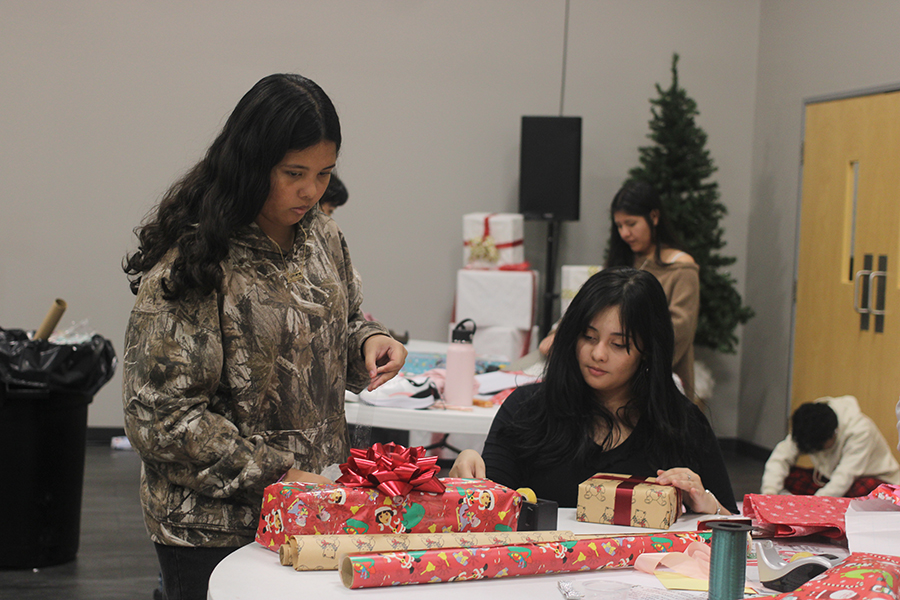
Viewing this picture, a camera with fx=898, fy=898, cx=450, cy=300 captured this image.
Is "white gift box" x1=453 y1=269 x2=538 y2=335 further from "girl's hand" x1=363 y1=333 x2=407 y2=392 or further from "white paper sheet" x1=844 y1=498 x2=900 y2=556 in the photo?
"white paper sheet" x1=844 y1=498 x2=900 y2=556

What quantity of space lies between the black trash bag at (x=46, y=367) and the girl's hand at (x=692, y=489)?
7.97ft

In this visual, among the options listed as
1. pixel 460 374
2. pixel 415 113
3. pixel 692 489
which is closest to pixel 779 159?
pixel 415 113

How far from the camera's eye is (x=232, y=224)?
1490mm

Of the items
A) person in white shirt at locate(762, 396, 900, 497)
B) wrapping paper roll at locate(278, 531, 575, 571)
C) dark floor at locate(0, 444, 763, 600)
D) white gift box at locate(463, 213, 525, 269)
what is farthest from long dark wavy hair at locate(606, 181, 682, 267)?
wrapping paper roll at locate(278, 531, 575, 571)

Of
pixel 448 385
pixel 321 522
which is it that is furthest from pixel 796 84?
pixel 321 522

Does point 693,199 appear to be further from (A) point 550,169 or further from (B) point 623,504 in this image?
(B) point 623,504

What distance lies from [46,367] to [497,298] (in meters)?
2.79

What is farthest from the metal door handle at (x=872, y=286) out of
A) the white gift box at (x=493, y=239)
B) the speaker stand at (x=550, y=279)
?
the white gift box at (x=493, y=239)

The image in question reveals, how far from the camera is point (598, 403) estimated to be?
2.03 m

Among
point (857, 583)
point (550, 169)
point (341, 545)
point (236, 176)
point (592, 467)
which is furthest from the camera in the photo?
point (550, 169)

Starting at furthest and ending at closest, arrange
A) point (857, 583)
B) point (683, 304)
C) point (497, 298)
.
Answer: point (497, 298)
point (683, 304)
point (857, 583)

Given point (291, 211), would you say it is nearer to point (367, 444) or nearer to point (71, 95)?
point (367, 444)

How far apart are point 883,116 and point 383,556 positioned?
4650mm

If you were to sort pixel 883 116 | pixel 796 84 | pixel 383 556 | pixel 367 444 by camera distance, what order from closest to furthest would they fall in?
pixel 383 556 < pixel 367 444 < pixel 883 116 < pixel 796 84
